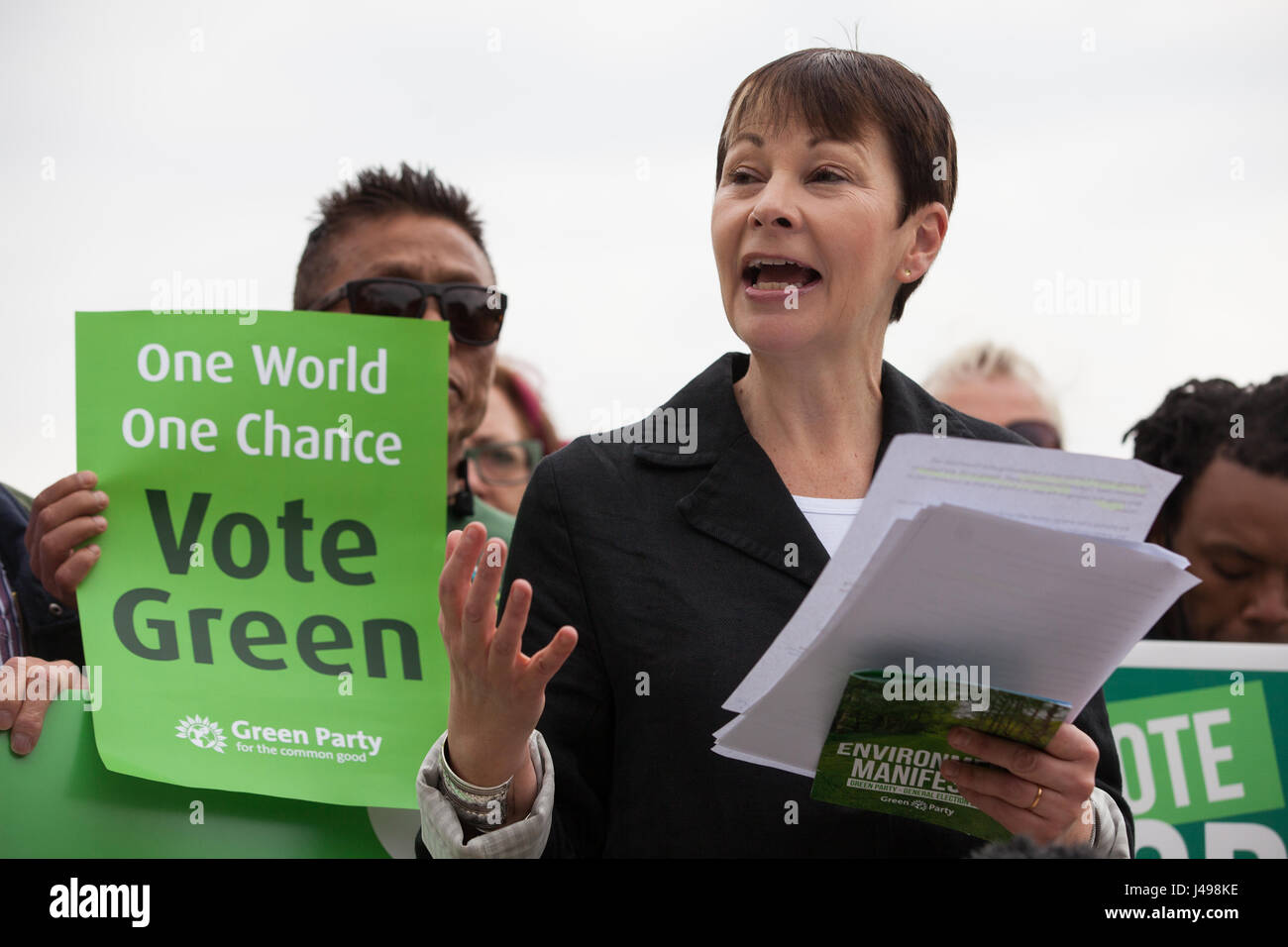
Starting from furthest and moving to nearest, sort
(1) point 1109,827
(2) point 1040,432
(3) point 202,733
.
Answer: (2) point 1040,432
(3) point 202,733
(1) point 1109,827

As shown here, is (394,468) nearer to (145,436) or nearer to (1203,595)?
(145,436)

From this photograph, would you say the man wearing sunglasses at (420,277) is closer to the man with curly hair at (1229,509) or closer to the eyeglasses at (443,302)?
the eyeglasses at (443,302)

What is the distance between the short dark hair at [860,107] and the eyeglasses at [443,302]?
33.9 inches

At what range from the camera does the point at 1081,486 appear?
1.50 metres

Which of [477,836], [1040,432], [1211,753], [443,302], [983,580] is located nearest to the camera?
[983,580]

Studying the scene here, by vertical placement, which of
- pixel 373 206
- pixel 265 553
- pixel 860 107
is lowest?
pixel 265 553

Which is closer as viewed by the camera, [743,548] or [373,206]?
[743,548]

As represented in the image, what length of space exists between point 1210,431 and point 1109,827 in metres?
2.23

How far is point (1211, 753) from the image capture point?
3.20 meters

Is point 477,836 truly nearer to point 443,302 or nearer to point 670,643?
point 670,643

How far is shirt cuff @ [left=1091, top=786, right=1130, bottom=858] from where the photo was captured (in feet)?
6.22
